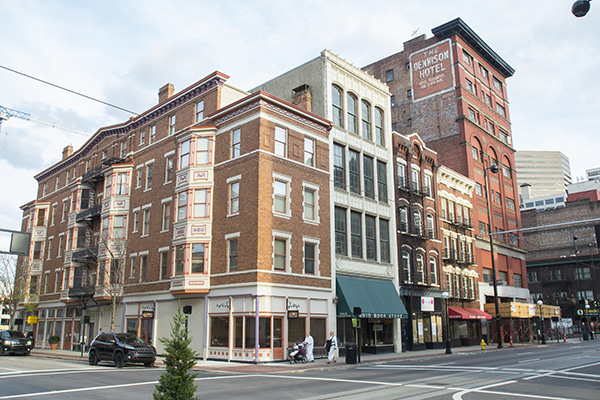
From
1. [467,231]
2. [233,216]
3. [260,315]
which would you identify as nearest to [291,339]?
[260,315]

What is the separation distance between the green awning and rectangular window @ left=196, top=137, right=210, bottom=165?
443 inches

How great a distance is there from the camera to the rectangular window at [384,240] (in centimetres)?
3619

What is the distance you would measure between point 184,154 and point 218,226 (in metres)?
5.95

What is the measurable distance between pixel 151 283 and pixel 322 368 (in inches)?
619

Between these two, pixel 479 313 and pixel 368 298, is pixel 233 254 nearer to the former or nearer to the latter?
pixel 368 298

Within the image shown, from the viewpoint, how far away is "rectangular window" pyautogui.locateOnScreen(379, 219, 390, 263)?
36188 millimetres

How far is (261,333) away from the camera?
85.9 feet

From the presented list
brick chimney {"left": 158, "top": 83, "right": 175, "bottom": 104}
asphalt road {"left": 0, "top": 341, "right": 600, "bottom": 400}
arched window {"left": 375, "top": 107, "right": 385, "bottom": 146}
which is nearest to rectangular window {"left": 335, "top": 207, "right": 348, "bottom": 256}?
arched window {"left": 375, "top": 107, "right": 385, "bottom": 146}

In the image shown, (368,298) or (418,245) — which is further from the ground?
(418,245)

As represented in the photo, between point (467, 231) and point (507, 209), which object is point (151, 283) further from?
point (507, 209)

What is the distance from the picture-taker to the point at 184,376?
7.75m

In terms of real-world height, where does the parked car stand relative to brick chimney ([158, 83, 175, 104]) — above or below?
below

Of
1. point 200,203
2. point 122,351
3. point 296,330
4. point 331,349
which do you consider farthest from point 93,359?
point 331,349

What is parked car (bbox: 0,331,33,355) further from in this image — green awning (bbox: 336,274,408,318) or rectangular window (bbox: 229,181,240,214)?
green awning (bbox: 336,274,408,318)
